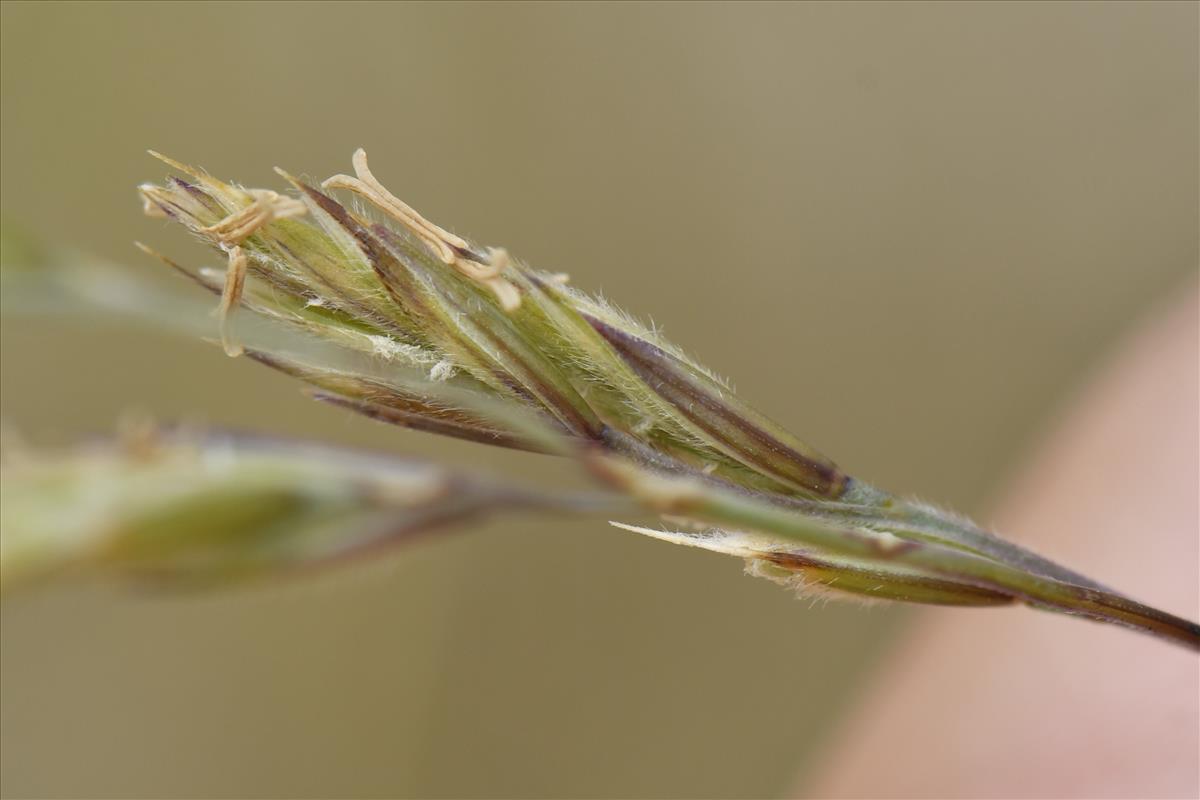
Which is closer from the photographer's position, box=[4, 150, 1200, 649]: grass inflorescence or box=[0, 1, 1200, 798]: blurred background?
box=[4, 150, 1200, 649]: grass inflorescence

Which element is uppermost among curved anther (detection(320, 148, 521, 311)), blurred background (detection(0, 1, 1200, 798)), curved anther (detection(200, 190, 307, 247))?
blurred background (detection(0, 1, 1200, 798))

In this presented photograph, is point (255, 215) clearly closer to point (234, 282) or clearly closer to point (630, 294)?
point (234, 282)

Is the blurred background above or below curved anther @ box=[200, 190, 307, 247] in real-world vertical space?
above

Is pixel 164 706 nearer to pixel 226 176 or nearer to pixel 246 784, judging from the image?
pixel 246 784

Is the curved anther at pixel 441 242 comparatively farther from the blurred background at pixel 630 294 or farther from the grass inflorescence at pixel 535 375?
the blurred background at pixel 630 294

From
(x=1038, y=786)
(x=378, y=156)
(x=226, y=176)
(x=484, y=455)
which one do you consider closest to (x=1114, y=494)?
(x=1038, y=786)

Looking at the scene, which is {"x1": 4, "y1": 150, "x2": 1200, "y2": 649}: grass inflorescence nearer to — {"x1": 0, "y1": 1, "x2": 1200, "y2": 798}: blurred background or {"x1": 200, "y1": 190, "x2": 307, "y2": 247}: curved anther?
{"x1": 200, "y1": 190, "x2": 307, "y2": 247}: curved anther

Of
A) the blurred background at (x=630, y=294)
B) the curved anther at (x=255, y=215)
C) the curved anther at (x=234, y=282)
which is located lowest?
the curved anther at (x=234, y=282)

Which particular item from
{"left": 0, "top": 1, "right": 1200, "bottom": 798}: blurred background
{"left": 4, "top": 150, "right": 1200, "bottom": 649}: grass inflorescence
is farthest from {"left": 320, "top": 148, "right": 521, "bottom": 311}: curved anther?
{"left": 0, "top": 1, "right": 1200, "bottom": 798}: blurred background

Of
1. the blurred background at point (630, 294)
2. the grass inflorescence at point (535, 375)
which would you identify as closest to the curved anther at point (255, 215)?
the grass inflorescence at point (535, 375)
